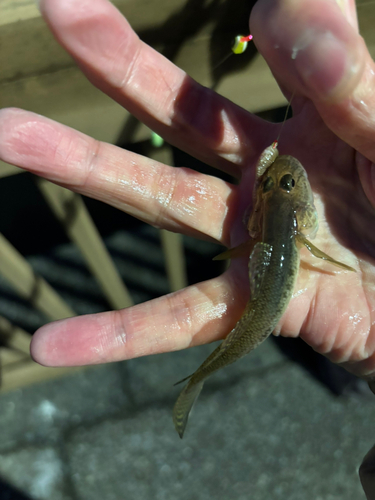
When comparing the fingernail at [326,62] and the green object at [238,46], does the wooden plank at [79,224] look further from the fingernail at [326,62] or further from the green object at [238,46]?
the fingernail at [326,62]

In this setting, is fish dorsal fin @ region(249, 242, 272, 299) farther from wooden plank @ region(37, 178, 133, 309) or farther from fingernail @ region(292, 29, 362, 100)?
wooden plank @ region(37, 178, 133, 309)

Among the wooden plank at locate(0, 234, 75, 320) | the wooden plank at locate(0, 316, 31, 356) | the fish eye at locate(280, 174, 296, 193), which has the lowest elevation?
the wooden plank at locate(0, 316, 31, 356)

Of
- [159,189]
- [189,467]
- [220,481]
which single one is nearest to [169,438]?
[189,467]

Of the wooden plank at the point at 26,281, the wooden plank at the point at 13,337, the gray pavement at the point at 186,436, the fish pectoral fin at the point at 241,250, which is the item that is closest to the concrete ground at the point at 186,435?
the gray pavement at the point at 186,436

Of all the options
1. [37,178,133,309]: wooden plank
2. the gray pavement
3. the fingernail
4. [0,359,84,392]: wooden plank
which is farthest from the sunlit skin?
[0,359,84,392]: wooden plank

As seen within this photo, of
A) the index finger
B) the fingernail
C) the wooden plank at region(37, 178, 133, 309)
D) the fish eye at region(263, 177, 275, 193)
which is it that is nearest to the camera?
the fingernail

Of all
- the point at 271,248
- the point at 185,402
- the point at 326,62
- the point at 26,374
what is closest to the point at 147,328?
the point at 185,402
